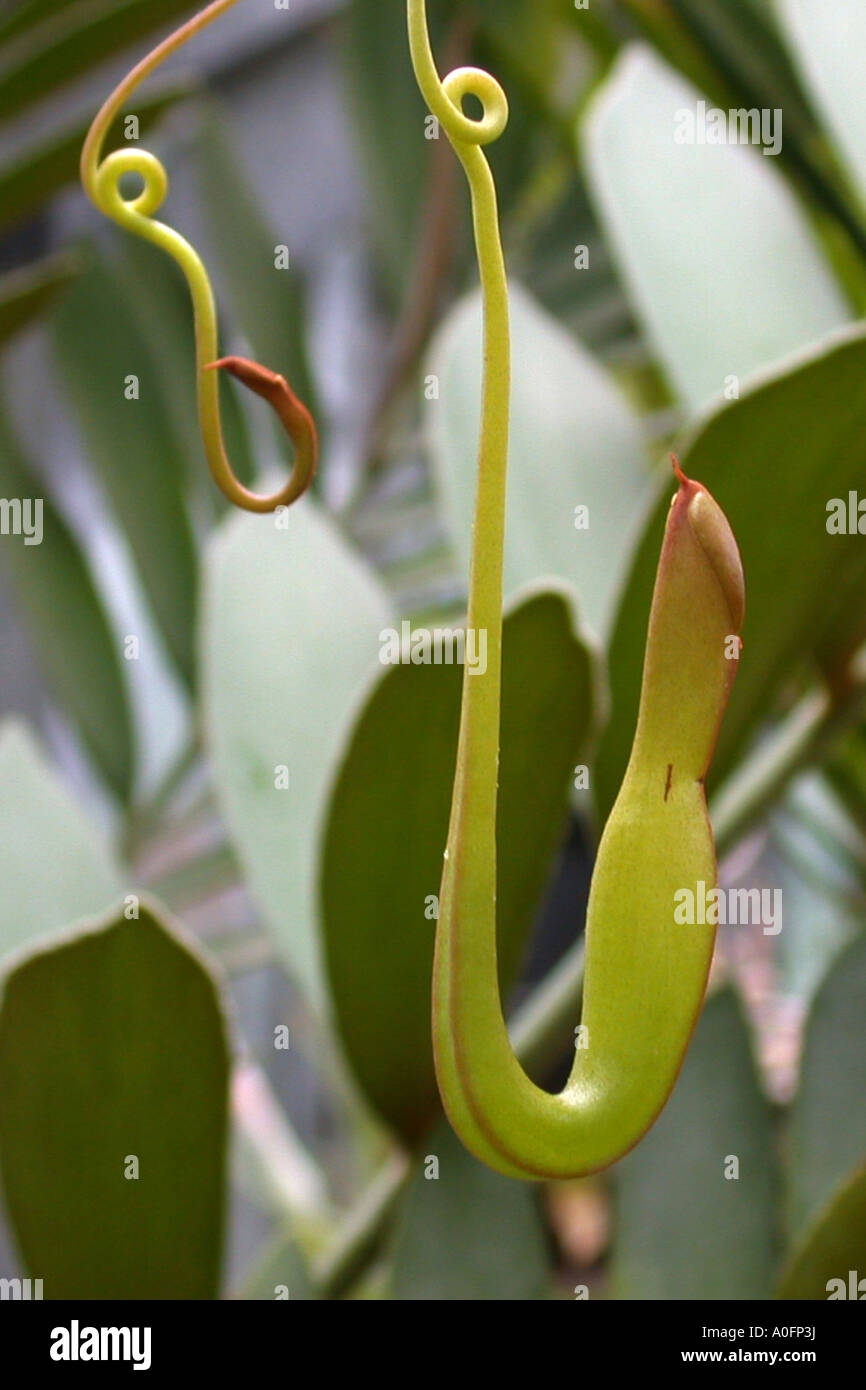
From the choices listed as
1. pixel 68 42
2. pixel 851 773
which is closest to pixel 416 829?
pixel 851 773

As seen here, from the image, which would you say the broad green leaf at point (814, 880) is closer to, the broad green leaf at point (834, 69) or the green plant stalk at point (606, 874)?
the broad green leaf at point (834, 69)

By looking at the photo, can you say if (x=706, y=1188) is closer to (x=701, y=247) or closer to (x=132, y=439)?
(x=701, y=247)

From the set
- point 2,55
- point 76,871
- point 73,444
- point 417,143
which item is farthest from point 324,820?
point 73,444

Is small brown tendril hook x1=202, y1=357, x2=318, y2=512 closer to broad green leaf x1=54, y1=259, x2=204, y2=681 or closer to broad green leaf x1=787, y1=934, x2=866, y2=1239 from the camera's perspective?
broad green leaf x1=787, y1=934, x2=866, y2=1239

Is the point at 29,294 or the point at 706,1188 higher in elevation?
the point at 29,294

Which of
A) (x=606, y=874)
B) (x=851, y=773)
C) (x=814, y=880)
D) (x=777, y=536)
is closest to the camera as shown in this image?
(x=606, y=874)

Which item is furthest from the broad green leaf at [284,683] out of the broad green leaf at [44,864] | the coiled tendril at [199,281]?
the coiled tendril at [199,281]
